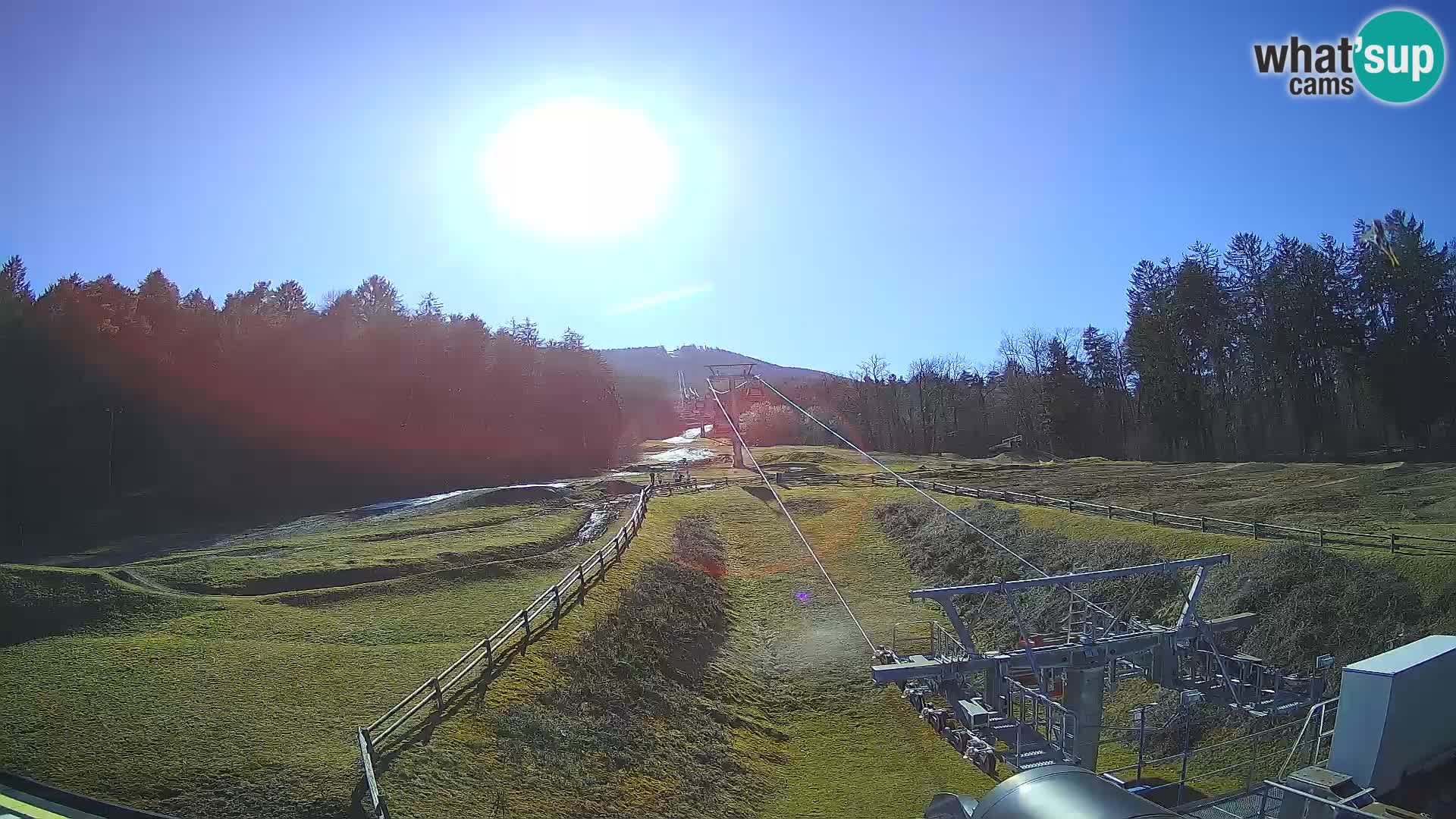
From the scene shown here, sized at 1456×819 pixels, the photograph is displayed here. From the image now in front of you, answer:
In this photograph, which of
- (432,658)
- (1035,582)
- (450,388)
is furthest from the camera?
(450,388)

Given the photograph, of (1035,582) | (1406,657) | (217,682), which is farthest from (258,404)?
(1406,657)

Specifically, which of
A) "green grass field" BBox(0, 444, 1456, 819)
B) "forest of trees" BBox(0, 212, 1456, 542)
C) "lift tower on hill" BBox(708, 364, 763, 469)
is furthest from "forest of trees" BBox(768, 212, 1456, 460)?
"lift tower on hill" BBox(708, 364, 763, 469)

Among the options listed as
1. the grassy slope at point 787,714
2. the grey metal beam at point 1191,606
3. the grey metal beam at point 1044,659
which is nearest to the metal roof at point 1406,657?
the grey metal beam at point 1191,606

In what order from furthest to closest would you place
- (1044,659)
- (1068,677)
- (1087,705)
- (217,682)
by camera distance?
1. (217,682)
2. (1068,677)
3. (1087,705)
4. (1044,659)

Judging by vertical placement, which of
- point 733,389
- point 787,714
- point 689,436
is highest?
point 733,389

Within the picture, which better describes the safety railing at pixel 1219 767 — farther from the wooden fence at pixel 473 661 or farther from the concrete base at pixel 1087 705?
the wooden fence at pixel 473 661

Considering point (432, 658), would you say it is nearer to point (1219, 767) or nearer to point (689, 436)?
point (1219, 767)

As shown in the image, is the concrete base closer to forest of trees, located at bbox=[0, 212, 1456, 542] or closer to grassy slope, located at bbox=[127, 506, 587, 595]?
grassy slope, located at bbox=[127, 506, 587, 595]
